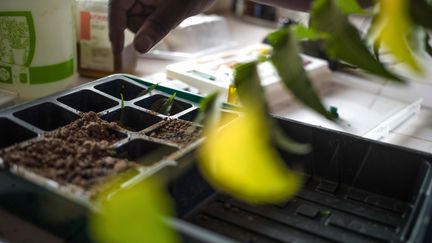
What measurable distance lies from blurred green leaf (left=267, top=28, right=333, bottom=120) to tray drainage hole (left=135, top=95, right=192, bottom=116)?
0.22 metres

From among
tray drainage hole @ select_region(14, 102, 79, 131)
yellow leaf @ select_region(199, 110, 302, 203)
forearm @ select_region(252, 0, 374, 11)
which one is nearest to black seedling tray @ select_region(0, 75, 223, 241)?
tray drainage hole @ select_region(14, 102, 79, 131)

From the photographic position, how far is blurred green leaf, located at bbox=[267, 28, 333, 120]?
0.34 meters

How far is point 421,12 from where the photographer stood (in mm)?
349

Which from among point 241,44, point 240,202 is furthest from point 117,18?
point 241,44

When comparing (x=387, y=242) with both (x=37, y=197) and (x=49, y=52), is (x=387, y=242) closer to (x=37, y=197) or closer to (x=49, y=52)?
(x=37, y=197)

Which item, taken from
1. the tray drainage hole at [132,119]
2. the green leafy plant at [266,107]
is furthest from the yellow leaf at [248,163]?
the tray drainage hole at [132,119]

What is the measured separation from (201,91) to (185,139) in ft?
0.90

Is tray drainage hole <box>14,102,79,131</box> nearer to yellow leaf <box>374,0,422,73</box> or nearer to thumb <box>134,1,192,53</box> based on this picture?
thumb <box>134,1,192,53</box>

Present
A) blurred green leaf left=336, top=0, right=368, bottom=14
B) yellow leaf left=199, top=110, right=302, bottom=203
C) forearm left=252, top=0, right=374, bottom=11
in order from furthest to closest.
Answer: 1. forearm left=252, top=0, right=374, bottom=11
2. blurred green leaf left=336, top=0, right=368, bottom=14
3. yellow leaf left=199, top=110, right=302, bottom=203

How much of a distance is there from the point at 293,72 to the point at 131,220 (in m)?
0.14

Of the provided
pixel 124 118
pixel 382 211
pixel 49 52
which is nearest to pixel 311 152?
pixel 382 211

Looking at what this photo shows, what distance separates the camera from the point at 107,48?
30.1 inches

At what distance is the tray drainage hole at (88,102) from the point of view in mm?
561

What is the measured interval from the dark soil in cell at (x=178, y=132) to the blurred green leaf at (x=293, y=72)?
0.14 metres
